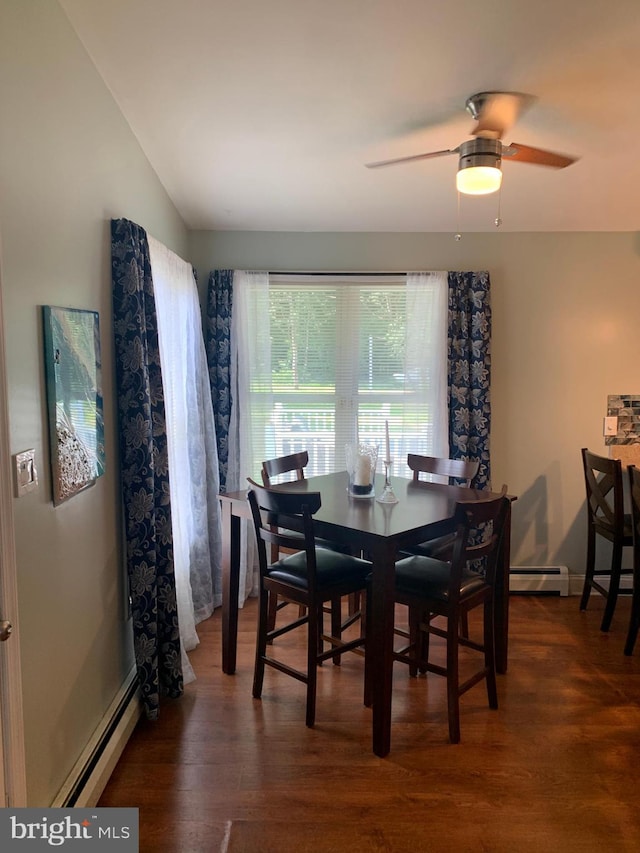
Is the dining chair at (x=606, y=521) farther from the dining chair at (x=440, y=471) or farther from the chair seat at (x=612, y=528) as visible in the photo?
the dining chair at (x=440, y=471)

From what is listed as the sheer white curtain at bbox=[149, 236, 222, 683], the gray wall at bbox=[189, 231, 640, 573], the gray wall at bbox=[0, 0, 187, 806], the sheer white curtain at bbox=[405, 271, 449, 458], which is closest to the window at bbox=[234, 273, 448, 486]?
the sheer white curtain at bbox=[405, 271, 449, 458]

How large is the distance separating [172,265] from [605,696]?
3000mm

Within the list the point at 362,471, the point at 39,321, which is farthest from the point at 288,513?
the point at 39,321

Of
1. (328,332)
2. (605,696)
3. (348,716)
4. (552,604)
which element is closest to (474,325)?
(328,332)

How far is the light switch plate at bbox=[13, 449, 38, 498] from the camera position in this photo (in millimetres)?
1435

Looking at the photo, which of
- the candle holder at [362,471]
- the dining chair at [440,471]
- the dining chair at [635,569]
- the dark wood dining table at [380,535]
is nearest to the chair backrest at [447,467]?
the dining chair at [440,471]

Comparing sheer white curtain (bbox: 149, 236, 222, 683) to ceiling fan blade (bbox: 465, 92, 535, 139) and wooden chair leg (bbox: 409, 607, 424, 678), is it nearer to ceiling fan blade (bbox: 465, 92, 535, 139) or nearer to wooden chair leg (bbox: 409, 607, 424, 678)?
wooden chair leg (bbox: 409, 607, 424, 678)

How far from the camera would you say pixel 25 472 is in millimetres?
1479

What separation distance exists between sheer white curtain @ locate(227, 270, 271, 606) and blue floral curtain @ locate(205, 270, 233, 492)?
0.03 m

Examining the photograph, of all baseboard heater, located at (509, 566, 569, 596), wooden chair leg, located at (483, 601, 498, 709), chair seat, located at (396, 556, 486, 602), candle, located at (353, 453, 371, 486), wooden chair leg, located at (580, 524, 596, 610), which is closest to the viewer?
chair seat, located at (396, 556, 486, 602)

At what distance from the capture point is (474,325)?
12.2ft

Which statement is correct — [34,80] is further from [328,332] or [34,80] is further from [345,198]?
[328,332]

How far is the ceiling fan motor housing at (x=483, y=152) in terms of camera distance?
7.14 feet

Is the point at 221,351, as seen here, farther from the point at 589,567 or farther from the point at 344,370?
the point at 589,567
